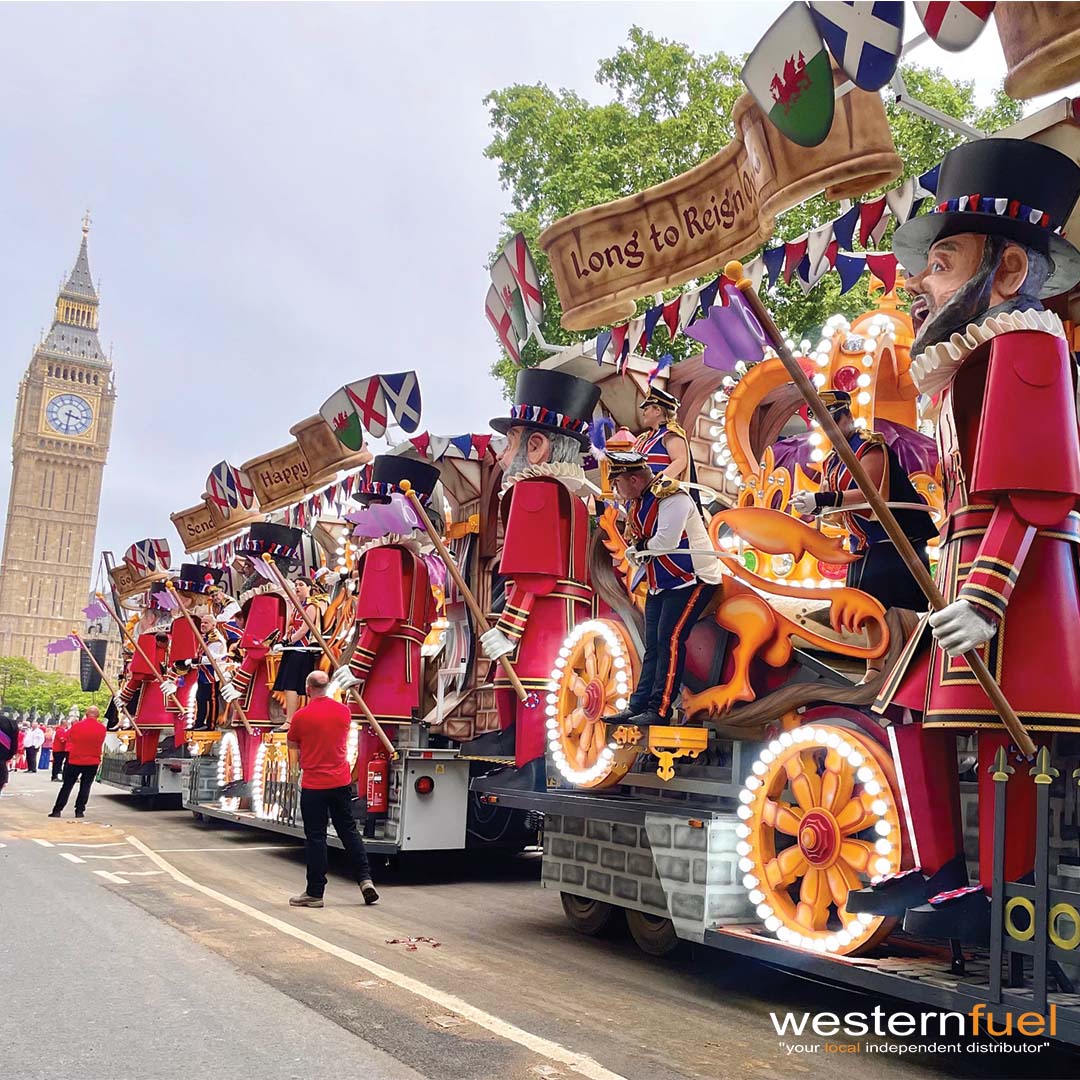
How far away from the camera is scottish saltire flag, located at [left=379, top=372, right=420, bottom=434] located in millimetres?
9336

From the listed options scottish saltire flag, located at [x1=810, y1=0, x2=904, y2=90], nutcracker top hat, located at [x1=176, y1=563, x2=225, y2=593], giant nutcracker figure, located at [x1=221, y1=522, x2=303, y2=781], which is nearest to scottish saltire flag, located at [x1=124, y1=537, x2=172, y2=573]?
nutcracker top hat, located at [x1=176, y1=563, x2=225, y2=593]

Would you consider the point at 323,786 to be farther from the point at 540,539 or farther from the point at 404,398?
the point at 404,398

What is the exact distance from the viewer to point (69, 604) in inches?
4112

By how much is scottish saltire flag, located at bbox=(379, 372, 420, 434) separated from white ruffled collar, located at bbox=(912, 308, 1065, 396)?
5.56 m

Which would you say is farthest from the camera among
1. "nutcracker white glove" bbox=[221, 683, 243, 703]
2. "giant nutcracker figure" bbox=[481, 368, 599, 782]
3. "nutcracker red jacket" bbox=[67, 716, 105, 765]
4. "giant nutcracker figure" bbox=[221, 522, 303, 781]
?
"nutcracker red jacket" bbox=[67, 716, 105, 765]

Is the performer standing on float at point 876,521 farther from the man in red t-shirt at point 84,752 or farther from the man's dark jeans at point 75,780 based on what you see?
the man's dark jeans at point 75,780

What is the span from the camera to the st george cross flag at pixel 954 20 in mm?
4375

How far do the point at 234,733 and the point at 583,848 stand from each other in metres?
8.11

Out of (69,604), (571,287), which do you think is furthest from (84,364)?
(571,287)

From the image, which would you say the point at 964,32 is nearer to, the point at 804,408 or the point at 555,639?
the point at 804,408

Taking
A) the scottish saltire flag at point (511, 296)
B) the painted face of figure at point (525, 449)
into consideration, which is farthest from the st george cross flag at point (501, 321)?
the painted face of figure at point (525, 449)

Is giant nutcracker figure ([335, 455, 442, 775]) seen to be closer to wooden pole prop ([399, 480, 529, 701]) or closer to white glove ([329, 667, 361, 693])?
white glove ([329, 667, 361, 693])

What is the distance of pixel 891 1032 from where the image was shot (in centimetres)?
466

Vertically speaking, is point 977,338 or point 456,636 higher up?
point 977,338
